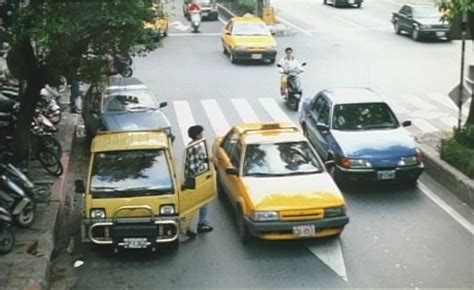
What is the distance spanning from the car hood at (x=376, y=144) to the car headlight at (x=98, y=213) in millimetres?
5417

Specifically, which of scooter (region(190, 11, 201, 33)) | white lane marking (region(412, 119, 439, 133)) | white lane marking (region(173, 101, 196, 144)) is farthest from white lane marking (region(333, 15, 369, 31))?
white lane marking (region(412, 119, 439, 133))

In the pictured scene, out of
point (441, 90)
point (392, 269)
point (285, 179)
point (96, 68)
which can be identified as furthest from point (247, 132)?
point (441, 90)

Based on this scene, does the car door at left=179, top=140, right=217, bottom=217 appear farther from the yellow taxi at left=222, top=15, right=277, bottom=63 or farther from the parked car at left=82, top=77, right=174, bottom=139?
the yellow taxi at left=222, top=15, right=277, bottom=63

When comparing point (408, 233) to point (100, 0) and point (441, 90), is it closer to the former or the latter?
point (100, 0)

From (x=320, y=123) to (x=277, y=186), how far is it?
15.6 feet

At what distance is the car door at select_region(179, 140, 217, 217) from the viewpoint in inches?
508

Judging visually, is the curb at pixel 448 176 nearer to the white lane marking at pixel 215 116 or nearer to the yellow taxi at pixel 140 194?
the yellow taxi at pixel 140 194

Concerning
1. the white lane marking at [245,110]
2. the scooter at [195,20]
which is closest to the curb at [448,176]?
the white lane marking at [245,110]

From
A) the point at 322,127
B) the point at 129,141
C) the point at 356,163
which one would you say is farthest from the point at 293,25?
the point at 129,141

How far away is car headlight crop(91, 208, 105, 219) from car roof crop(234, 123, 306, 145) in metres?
3.14

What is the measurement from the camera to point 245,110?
24.6 meters

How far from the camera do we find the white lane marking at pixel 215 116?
22.2 meters

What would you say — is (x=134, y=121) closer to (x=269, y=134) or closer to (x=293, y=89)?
(x=269, y=134)

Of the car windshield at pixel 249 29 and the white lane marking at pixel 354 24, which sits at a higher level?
the car windshield at pixel 249 29
